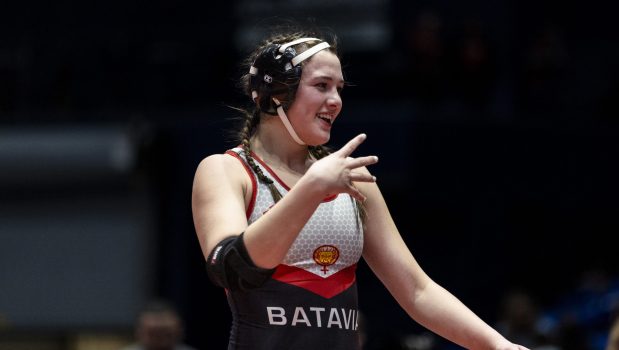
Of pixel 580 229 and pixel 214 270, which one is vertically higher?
pixel 214 270

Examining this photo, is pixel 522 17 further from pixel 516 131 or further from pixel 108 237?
pixel 108 237

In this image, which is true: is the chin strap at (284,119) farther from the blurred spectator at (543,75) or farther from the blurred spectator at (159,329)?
the blurred spectator at (543,75)

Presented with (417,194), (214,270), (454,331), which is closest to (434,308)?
(454,331)

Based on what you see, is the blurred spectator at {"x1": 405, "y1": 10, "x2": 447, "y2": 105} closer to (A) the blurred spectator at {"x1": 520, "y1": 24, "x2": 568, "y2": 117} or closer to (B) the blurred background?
(B) the blurred background

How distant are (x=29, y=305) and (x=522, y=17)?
8027mm

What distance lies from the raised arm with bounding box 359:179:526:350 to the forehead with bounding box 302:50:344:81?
1.69 feet

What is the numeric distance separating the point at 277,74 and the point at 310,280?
0.78m

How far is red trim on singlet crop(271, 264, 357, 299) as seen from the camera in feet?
13.9

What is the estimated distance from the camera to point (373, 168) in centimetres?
1355

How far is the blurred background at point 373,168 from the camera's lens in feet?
47.1

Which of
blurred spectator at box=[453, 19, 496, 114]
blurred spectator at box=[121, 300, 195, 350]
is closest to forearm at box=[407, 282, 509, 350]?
blurred spectator at box=[121, 300, 195, 350]

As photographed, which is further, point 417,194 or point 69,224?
point 69,224

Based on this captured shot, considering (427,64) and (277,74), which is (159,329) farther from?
(427,64)

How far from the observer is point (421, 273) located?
4.63 m
